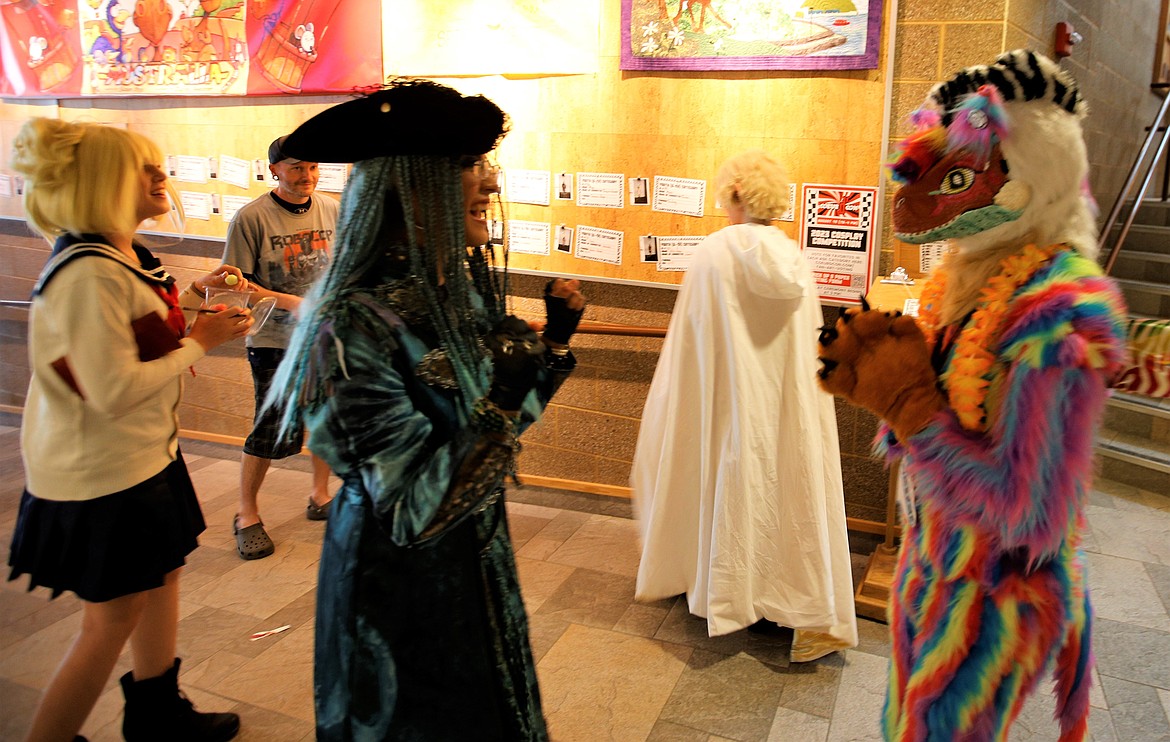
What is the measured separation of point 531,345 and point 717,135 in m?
2.41

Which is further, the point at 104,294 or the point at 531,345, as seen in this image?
the point at 104,294

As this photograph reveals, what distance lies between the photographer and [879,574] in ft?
9.71

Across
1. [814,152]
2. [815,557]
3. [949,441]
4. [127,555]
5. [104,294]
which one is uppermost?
[814,152]

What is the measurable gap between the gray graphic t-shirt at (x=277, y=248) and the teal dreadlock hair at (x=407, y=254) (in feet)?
6.39

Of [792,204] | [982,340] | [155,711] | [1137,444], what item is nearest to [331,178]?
[792,204]

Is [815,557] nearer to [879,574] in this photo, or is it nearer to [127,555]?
[879,574]

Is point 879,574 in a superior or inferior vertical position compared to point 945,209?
inferior

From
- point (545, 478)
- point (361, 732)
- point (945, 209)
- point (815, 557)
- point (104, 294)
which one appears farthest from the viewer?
point (545, 478)

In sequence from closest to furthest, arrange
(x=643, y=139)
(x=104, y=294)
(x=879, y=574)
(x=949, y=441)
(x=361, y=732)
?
(x=361, y=732), (x=949, y=441), (x=104, y=294), (x=879, y=574), (x=643, y=139)

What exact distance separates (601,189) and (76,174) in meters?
2.21

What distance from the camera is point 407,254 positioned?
4.33 feet

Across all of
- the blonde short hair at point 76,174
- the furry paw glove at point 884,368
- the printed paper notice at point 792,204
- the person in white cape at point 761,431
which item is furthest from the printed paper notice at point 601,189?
the furry paw glove at point 884,368

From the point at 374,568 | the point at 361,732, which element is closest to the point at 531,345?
the point at 374,568

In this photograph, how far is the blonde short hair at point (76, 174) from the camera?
179 cm
